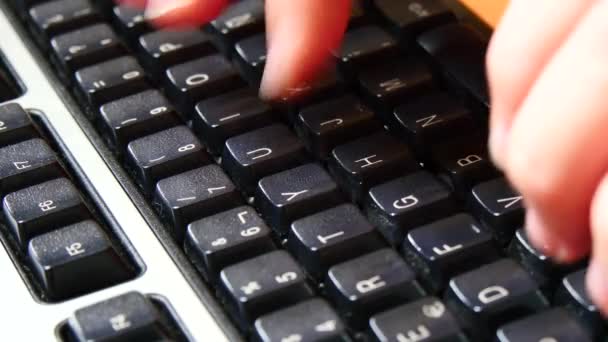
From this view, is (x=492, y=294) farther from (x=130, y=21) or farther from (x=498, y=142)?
(x=130, y=21)

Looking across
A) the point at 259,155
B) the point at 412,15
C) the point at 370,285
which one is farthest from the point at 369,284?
the point at 412,15

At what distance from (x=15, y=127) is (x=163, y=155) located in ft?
0.30

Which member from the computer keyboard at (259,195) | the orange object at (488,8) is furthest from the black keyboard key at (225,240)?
the orange object at (488,8)

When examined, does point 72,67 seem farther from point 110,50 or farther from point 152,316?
point 152,316

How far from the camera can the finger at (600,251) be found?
0.43m

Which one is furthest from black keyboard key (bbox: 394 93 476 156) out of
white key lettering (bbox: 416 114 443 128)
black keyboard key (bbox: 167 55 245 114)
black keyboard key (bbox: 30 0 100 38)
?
black keyboard key (bbox: 30 0 100 38)

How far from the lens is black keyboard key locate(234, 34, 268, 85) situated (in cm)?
63

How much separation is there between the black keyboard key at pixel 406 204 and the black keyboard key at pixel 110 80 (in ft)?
0.54

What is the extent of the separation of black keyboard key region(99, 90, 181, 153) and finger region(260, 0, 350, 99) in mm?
56

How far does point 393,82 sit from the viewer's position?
60cm

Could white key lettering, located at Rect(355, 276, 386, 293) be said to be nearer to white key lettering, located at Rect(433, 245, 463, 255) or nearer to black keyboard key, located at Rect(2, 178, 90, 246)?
white key lettering, located at Rect(433, 245, 463, 255)

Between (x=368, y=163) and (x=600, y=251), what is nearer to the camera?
(x=600, y=251)

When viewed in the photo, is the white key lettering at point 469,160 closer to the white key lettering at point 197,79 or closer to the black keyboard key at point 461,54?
the black keyboard key at point 461,54

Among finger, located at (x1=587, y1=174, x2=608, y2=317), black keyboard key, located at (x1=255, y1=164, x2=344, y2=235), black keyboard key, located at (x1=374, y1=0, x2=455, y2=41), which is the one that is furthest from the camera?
black keyboard key, located at (x1=374, y1=0, x2=455, y2=41)
